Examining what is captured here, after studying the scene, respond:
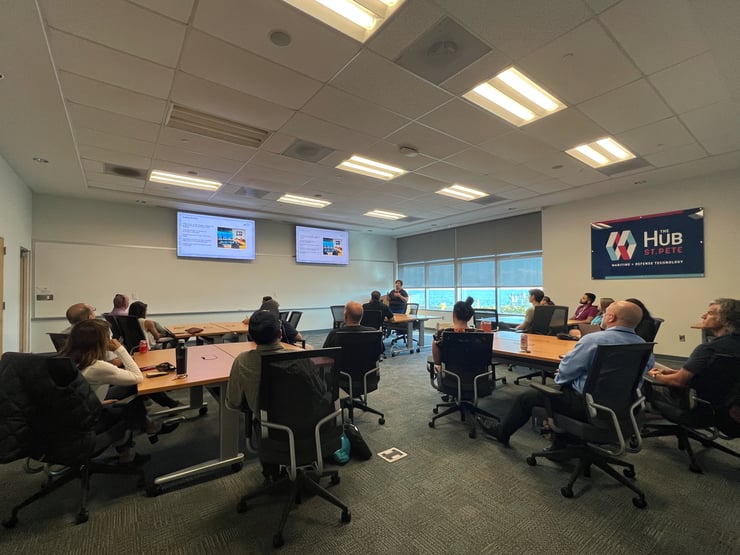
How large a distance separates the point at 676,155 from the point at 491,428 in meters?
4.62

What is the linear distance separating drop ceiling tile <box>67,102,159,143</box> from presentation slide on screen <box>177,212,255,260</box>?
3881 millimetres

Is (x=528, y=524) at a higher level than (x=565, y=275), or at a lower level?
lower

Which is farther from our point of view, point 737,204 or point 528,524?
point 737,204

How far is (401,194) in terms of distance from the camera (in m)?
6.47

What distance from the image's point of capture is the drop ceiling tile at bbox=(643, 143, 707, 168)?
4.27 metres

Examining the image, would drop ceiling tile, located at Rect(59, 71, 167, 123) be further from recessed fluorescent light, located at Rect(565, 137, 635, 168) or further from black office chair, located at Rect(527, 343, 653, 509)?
recessed fluorescent light, located at Rect(565, 137, 635, 168)

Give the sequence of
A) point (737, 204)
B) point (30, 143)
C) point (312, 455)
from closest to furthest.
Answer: point (312, 455) → point (30, 143) → point (737, 204)

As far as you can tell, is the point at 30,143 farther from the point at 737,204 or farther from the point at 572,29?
the point at 737,204

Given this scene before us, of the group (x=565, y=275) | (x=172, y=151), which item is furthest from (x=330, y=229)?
(x=565, y=275)

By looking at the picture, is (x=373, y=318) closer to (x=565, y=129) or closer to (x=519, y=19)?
(x=565, y=129)

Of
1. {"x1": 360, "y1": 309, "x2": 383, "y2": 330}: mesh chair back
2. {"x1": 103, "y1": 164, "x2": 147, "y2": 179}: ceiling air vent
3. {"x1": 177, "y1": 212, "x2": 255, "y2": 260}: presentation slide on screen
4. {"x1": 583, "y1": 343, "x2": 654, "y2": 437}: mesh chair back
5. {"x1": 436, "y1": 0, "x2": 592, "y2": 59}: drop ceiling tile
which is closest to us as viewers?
{"x1": 583, "y1": 343, "x2": 654, "y2": 437}: mesh chair back

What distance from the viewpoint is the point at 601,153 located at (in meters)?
4.54

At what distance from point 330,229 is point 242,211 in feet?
8.95

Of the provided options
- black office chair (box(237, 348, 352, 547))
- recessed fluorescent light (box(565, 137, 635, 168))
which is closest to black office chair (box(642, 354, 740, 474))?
black office chair (box(237, 348, 352, 547))
